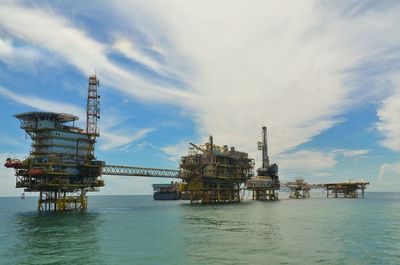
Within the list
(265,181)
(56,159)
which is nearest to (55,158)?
(56,159)

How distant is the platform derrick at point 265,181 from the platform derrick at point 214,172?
90.8 feet

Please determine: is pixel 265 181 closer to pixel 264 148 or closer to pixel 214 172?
pixel 264 148

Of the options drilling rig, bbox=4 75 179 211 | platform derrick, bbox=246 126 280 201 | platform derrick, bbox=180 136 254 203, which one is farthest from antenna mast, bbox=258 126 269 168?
drilling rig, bbox=4 75 179 211

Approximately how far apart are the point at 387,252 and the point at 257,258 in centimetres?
1254

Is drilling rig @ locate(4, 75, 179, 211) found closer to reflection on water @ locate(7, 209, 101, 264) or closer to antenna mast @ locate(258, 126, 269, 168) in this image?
reflection on water @ locate(7, 209, 101, 264)

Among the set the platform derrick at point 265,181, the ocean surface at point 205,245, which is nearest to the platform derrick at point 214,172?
the platform derrick at point 265,181

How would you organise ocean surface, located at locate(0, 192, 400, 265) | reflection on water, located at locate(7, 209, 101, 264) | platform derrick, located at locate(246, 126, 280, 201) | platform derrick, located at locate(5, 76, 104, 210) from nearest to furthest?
ocean surface, located at locate(0, 192, 400, 265)
reflection on water, located at locate(7, 209, 101, 264)
platform derrick, located at locate(5, 76, 104, 210)
platform derrick, located at locate(246, 126, 280, 201)

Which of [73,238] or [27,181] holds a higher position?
[27,181]

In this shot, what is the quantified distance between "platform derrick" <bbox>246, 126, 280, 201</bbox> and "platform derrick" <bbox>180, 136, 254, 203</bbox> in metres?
27.7

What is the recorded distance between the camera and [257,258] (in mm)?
31188

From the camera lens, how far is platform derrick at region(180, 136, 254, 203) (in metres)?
115

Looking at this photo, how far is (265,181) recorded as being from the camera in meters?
161

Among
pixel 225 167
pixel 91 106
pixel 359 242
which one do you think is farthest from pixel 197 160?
pixel 359 242

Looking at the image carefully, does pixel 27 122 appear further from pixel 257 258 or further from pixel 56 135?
pixel 257 258
